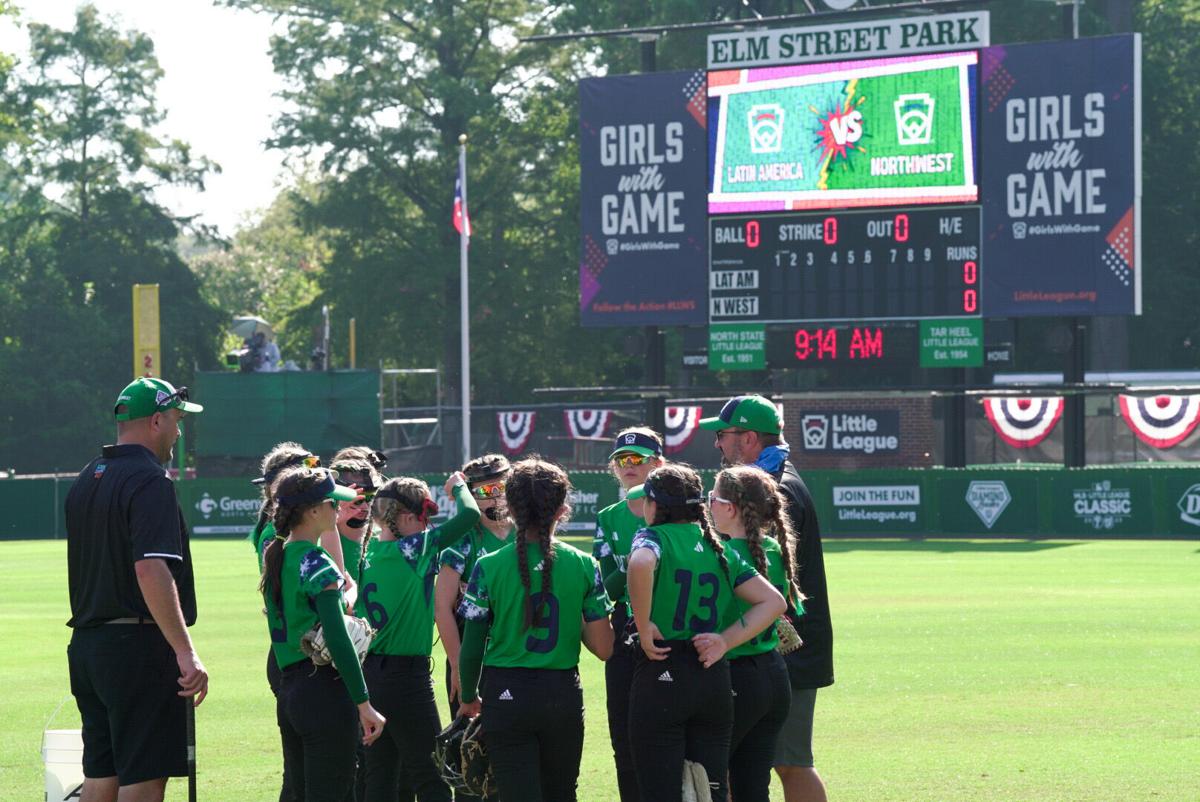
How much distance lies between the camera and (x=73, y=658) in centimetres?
745

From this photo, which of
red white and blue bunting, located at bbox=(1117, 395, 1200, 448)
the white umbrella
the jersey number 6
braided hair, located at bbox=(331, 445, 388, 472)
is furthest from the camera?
the white umbrella

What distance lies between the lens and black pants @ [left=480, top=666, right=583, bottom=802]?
6816mm

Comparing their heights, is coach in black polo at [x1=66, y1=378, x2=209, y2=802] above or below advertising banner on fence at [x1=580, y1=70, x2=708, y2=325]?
below

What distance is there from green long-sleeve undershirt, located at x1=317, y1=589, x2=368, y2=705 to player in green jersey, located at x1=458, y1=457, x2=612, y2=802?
0.45 m

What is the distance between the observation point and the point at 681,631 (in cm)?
704

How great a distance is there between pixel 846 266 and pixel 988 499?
19.5ft

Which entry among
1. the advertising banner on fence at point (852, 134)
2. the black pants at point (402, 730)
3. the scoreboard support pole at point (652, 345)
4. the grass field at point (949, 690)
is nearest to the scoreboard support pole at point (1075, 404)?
the advertising banner on fence at point (852, 134)

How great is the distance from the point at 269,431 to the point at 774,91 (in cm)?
1587

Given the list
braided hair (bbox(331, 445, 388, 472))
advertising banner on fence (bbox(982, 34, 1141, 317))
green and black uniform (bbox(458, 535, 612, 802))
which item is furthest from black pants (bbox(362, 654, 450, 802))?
advertising banner on fence (bbox(982, 34, 1141, 317))

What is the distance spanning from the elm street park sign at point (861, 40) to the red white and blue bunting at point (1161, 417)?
1034cm

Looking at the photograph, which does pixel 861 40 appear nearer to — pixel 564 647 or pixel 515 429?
pixel 515 429

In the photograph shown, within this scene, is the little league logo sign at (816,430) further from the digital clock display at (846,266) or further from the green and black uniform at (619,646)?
the green and black uniform at (619,646)

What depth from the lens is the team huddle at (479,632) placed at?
22.7 ft

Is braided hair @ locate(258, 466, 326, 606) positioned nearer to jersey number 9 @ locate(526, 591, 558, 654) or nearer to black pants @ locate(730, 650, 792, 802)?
jersey number 9 @ locate(526, 591, 558, 654)
